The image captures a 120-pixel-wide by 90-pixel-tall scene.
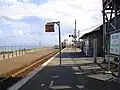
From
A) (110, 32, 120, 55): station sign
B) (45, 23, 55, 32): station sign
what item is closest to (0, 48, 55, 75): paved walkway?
(45, 23, 55, 32): station sign

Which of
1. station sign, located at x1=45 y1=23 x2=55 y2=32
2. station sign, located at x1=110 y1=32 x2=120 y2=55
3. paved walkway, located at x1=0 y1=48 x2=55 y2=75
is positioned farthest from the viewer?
station sign, located at x1=45 y1=23 x2=55 y2=32

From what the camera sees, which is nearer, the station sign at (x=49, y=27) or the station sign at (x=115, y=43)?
the station sign at (x=115, y=43)

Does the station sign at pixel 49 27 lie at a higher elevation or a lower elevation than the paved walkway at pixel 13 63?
higher

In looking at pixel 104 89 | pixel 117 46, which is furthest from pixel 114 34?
pixel 104 89

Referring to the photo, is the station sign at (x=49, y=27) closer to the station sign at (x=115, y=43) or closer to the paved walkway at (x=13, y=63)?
the paved walkway at (x=13, y=63)

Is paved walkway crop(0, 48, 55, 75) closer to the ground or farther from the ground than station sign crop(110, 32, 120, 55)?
closer to the ground

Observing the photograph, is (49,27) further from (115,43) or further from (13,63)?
(115,43)

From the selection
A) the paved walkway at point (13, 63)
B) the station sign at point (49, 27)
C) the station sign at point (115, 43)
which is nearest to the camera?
the station sign at point (115, 43)

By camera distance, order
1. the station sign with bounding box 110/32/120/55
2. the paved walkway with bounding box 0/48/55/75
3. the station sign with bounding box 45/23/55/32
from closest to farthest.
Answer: the station sign with bounding box 110/32/120/55 < the paved walkway with bounding box 0/48/55/75 < the station sign with bounding box 45/23/55/32

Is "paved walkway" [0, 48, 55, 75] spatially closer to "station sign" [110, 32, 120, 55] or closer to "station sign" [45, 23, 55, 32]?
"station sign" [45, 23, 55, 32]

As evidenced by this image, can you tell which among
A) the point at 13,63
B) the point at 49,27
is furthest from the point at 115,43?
the point at 13,63

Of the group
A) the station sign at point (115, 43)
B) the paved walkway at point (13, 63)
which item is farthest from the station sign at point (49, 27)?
the station sign at point (115, 43)

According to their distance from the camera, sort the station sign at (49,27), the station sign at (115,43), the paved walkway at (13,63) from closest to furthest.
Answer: the station sign at (115,43) < the paved walkway at (13,63) < the station sign at (49,27)

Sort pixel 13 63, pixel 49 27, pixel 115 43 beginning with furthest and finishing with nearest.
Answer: pixel 13 63 < pixel 49 27 < pixel 115 43
